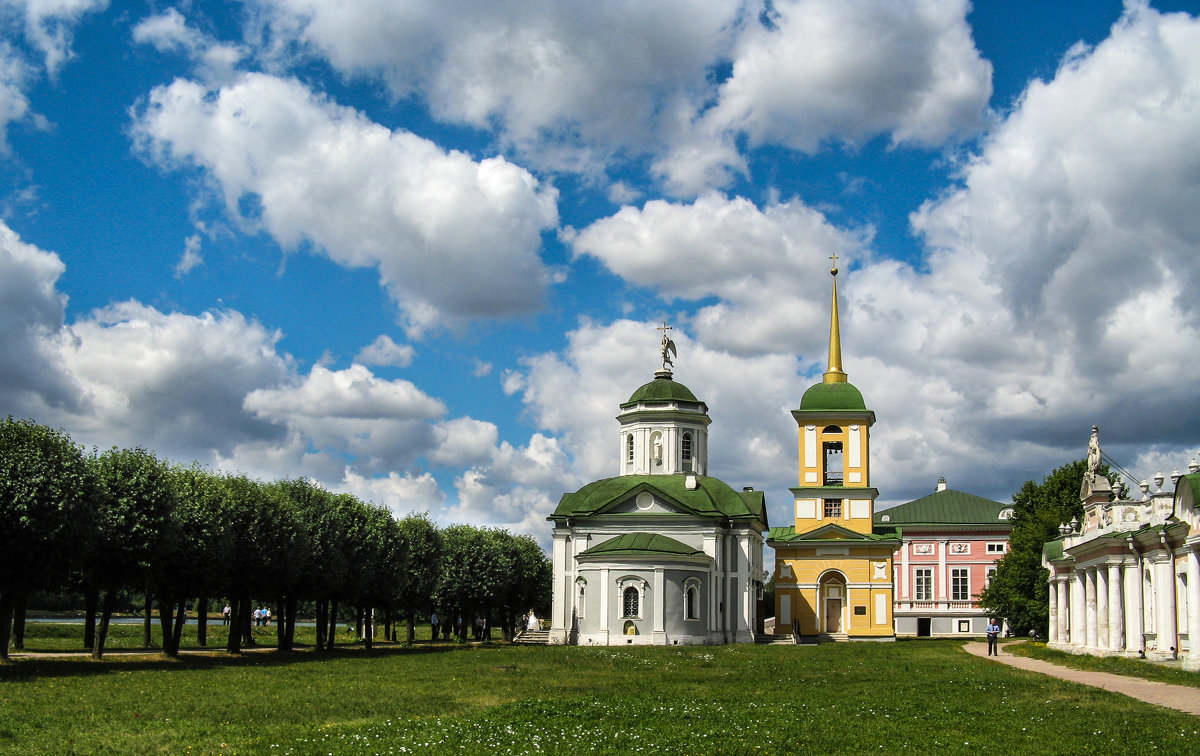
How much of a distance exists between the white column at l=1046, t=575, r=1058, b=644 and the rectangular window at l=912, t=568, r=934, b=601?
32959 millimetres

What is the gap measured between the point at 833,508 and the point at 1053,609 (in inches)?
873

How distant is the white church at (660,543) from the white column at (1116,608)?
24625 mm

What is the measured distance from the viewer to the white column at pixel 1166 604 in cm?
3412

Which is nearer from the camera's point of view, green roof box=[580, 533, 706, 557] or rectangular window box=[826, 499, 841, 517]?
green roof box=[580, 533, 706, 557]

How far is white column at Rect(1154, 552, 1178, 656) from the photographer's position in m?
34.1

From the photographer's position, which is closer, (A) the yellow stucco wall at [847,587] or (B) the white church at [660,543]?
(B) the white church at [660,543]

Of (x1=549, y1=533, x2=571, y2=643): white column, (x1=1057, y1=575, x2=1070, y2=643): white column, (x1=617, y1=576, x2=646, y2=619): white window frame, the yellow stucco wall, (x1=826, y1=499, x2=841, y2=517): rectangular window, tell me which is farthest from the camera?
(x1=826, y1=499, x2=841, y2=517): rectangular window

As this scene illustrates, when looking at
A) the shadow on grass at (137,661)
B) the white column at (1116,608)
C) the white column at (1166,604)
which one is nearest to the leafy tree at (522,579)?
the shadow on grass at (137,661)

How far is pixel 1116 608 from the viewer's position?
39.4m

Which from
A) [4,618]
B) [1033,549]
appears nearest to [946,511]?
[1033,549]

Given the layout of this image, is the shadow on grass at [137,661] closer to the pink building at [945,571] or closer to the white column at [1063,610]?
the white column at [1063,610]

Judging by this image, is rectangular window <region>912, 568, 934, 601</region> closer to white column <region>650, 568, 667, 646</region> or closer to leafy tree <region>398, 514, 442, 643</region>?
white column <region>650, 568, 667, 646</region>

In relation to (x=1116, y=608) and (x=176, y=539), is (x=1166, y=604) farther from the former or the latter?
(x=176, y=539)

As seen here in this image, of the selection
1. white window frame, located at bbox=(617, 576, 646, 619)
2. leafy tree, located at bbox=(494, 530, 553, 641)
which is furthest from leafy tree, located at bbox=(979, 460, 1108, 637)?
leafy tree, located at bbox=(494, 530, 553, 641)
